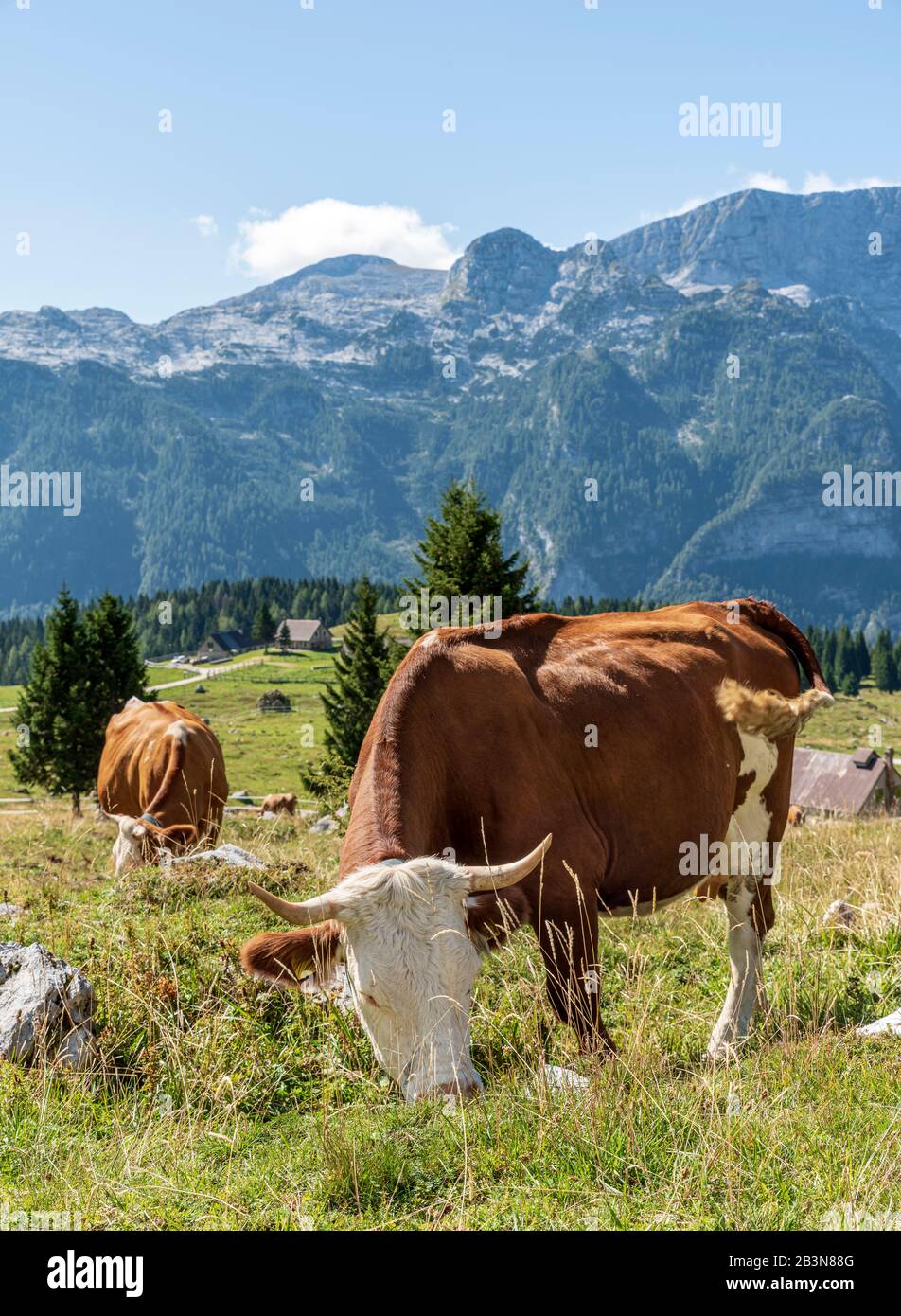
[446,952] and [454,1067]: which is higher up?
[446,952]

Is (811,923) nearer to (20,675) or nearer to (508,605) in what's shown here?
(508,605)

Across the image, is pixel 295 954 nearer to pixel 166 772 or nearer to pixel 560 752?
pixel 560 752

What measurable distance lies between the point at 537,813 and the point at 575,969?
0.99 meters

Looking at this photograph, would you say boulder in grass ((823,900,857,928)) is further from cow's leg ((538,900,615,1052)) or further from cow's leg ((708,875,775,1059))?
cow's leg ((538,900,615,1052))

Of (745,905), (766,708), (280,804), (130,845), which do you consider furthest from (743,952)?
(280,804)

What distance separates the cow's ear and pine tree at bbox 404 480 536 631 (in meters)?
24.7

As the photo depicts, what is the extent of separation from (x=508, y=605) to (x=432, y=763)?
80.3 feet

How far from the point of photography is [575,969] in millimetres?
6660

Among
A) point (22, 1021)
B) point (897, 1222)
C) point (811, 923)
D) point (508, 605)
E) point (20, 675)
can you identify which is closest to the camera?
point (897, 1222)
